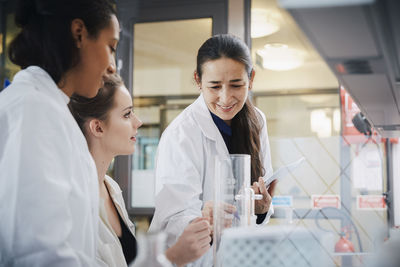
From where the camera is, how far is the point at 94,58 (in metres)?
0.86

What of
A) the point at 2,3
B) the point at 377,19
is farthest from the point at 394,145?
the point at 2,3

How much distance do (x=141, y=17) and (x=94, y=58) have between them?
1597mm

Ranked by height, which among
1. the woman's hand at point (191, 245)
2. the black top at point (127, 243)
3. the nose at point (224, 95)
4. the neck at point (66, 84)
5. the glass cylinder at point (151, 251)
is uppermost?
the nose at point (224, 95)

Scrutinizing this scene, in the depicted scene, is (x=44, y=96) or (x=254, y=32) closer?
(x=44, y=96)

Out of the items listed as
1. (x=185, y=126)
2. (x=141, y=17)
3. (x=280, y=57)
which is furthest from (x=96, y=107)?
(x=280, y=57)

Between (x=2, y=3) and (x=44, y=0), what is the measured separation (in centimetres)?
134

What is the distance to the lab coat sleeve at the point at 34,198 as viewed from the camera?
0.67 meters

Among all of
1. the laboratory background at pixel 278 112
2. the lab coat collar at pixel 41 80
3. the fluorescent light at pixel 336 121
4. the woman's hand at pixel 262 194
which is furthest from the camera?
the fluorescent light at pixel 336 121

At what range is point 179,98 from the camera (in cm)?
251

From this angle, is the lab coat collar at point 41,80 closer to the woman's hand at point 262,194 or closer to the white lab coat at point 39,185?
the white lab coat at point 39,185

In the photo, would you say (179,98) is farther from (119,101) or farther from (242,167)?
(242,167)

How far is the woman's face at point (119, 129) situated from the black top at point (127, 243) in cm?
21

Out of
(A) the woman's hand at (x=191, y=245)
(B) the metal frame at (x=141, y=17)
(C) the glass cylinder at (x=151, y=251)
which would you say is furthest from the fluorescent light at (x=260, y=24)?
(C) the glass cylinder at (x=151, y=251)

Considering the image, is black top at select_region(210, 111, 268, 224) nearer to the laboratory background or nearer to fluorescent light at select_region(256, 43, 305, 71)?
the laboratory background
